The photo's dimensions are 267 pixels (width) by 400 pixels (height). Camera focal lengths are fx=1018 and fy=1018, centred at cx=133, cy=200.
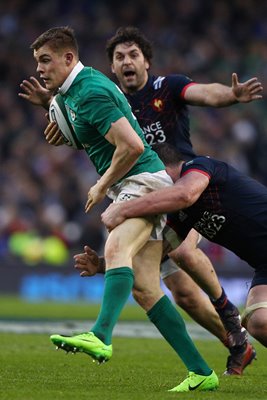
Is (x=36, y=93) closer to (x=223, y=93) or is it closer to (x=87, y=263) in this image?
(x=223, y=93)

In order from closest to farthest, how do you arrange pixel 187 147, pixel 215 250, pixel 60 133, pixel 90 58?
pixel 60 133, pixel 187 147, pixel 215 250, pixel 90 58

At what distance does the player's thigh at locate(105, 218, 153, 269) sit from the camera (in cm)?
589

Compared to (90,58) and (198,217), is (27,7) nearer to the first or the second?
(90,58)

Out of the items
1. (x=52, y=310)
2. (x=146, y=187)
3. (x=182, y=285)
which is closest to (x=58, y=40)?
(x=146, y=187)

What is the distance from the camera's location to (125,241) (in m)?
5.93

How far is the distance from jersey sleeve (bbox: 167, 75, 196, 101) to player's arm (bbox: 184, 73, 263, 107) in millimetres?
43

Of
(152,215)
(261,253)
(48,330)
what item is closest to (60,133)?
(152,215)

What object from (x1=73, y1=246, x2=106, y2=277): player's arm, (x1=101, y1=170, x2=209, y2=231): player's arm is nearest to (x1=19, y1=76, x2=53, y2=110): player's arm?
(x1=73, y1=246, x2=106, y2=277): player's arm

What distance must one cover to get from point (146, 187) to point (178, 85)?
1.88m

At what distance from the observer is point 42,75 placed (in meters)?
6.30

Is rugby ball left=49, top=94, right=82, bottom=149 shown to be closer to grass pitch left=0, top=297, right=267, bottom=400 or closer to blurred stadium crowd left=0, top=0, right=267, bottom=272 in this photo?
grass pitch left=0, top=297, right=267, bottom=400

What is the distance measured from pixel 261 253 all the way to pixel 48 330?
5.17 metres

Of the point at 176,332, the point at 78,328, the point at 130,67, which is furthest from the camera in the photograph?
the point at 78,328

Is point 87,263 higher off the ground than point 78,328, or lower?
higher
